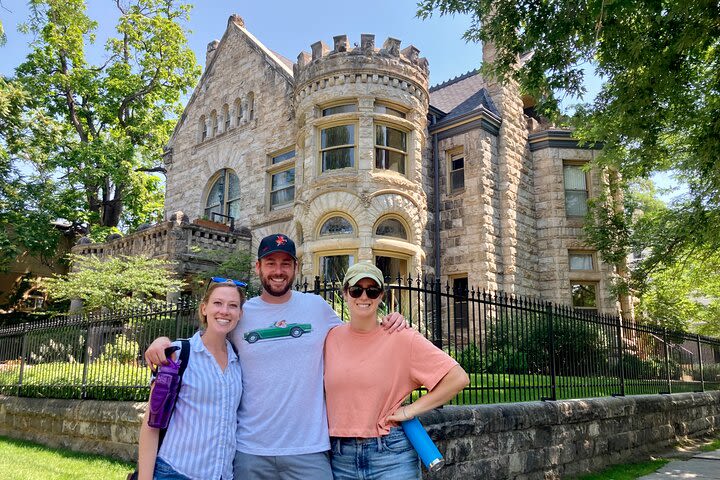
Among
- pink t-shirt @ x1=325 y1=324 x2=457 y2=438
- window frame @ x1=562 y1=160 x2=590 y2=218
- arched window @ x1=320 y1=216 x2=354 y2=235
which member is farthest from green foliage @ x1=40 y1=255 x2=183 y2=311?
window frame @ x1=562 y1=160 x2=590 y2=218

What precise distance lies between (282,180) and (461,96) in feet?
24.2

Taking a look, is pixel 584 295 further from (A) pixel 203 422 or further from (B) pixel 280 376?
(A) pixel 203 422

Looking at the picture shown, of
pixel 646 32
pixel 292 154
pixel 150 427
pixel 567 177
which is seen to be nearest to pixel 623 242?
pixel 567 177

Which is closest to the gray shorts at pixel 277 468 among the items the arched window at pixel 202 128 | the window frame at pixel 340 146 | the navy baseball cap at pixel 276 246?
the navy baseball cap at pixel 276 246

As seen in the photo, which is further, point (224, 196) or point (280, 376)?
point (224, 196)

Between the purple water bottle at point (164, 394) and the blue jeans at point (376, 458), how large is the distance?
920mm

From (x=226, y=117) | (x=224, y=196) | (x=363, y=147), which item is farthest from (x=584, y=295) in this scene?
(x=226, y=117)

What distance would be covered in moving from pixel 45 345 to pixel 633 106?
37.6 ft

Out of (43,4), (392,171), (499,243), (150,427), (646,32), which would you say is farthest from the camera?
(43,4)

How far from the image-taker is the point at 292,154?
1820cm

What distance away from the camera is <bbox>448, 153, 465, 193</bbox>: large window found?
56.5 feet

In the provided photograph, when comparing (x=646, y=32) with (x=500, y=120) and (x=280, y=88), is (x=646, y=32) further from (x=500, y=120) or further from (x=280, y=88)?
(x=280, y=88)

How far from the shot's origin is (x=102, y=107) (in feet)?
89.9

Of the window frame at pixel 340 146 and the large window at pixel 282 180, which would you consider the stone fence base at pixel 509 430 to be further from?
the large window at pixel 282 180
